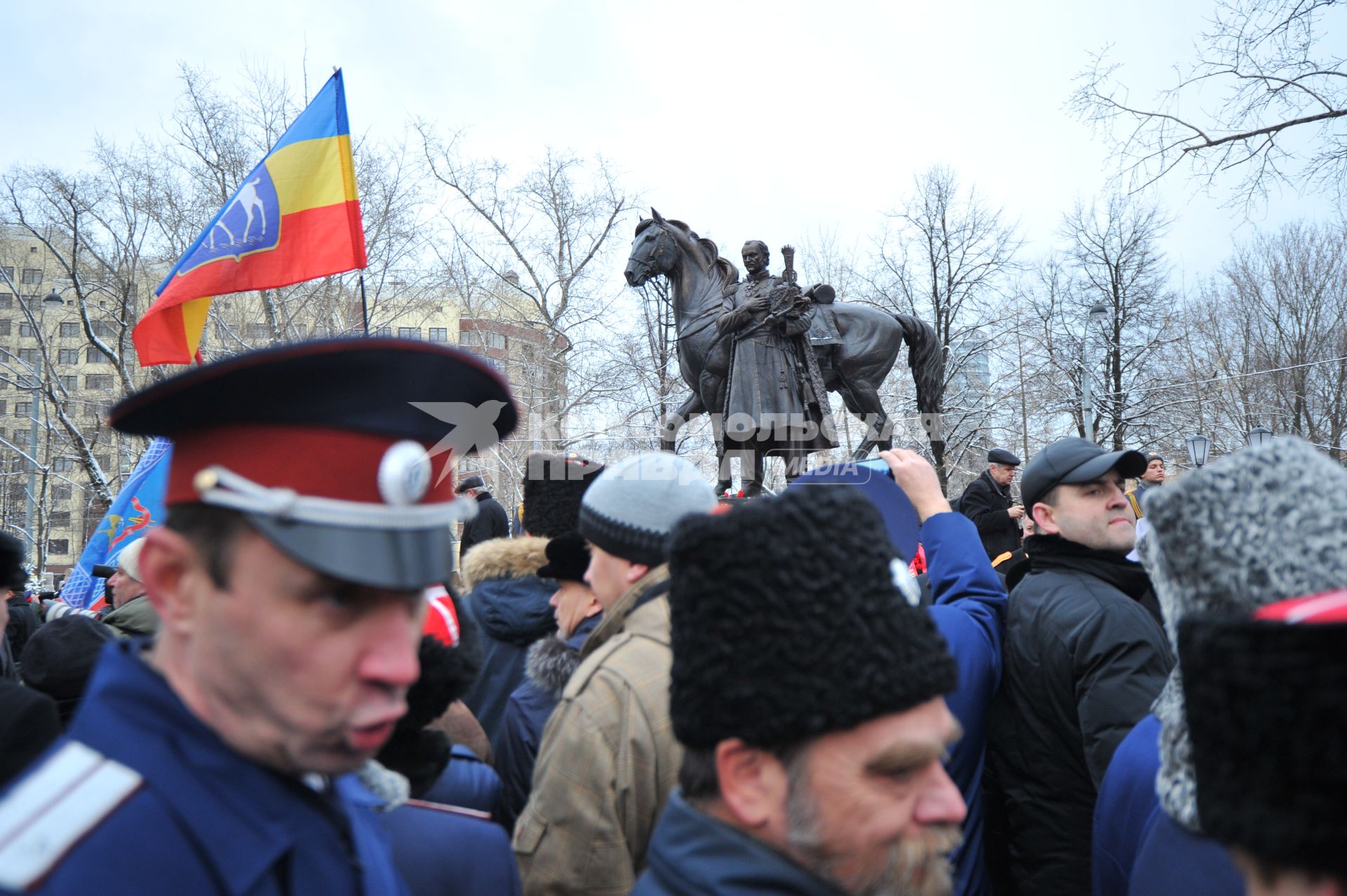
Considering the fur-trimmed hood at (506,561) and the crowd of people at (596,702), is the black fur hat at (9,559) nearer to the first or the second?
the fur-trimmed hood at (506,561)

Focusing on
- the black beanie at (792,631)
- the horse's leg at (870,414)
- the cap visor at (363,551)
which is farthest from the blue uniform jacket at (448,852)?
the horse's leg at (870,414)

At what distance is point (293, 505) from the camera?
1.22 meters

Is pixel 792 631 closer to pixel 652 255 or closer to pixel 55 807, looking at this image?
→ pixel 55 807

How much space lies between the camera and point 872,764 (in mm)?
1492

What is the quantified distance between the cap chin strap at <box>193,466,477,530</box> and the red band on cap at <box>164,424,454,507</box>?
0.04 ft

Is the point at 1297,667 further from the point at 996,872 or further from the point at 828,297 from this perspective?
the point at 828,297

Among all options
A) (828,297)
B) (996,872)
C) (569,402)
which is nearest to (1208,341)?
(569,402)

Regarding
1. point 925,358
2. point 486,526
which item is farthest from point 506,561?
point 925,358

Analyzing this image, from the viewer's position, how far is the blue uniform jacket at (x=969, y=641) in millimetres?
2896

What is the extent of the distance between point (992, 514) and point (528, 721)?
6523 mm

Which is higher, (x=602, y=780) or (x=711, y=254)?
(x=711, y=254)

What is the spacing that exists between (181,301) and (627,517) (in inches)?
227

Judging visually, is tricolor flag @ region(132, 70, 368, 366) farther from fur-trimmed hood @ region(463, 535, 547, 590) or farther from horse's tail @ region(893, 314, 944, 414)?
horse's tail @ region(893, 314, 944, 414)

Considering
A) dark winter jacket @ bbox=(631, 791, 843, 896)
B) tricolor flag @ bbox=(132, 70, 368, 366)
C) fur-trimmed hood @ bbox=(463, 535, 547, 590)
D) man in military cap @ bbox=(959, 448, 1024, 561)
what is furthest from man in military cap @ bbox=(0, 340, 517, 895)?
man in military cap @ bbox=(959, 448, 1024, 561)
